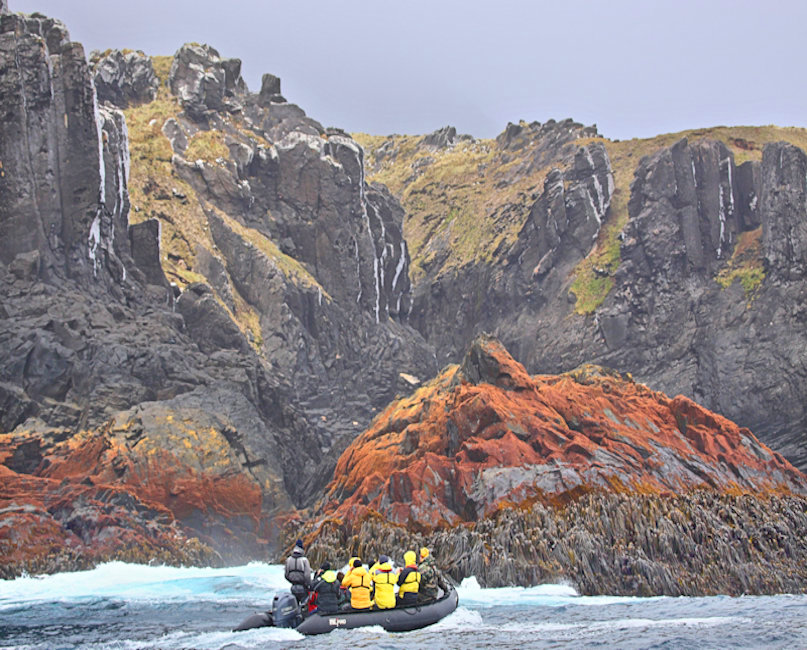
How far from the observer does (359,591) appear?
117 ft

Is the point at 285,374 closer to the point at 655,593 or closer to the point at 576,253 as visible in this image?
the point at 576,253

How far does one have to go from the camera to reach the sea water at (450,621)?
1284 inches

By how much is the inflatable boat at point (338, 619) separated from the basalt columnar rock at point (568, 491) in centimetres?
1440

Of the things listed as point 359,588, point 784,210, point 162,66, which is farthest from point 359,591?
point 162,66

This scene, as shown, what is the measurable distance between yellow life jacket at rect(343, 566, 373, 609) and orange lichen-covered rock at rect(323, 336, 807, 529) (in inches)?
831

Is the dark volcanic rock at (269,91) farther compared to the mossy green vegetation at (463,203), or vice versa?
the mossy green vegetation at (463,203)

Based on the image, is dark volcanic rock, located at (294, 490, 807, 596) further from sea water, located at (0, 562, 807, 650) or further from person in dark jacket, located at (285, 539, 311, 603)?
person in dark jacket, located at (285, 539, 311, 603)

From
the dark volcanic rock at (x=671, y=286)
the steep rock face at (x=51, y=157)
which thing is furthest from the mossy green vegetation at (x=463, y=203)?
the steep rock face at (x=51, y=157)

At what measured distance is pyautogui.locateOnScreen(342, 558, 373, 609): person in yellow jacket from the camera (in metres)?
35.5

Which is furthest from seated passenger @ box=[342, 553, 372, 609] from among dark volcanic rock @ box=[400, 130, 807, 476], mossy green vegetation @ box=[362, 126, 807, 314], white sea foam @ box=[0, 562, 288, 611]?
mossy green vegetation @ box=[362, 126, 807, 314]

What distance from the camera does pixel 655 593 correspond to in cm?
4606

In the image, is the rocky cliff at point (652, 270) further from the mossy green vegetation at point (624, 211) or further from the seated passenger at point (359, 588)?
the seated passenger at point (359, 588)

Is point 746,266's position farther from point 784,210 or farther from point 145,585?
point 145,585

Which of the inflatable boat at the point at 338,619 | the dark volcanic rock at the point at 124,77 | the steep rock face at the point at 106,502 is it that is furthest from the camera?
the dark volcanic rock at the point at 124,77
